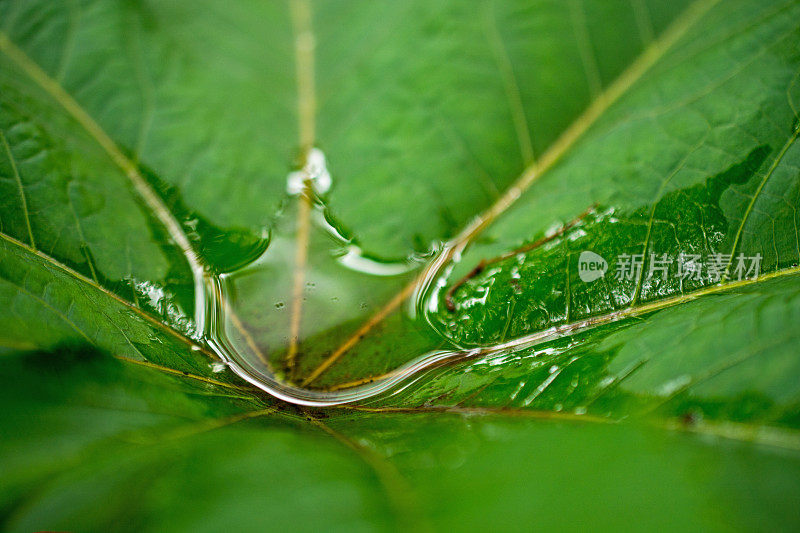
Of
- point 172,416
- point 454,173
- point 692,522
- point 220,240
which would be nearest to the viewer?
point 692,522

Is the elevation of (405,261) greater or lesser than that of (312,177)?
lesser

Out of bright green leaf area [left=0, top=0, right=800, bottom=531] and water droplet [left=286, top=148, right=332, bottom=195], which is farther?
water droplet [left=286, top=148, right=332, bottom=195]

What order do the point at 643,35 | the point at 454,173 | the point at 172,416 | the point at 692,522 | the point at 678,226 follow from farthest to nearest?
1. the point at 643,35
2. the point at 454,173
3. the point at 678,226
4. the point at 172,416
5. the point at 692,522

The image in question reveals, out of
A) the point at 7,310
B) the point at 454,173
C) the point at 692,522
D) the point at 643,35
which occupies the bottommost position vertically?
the point at 692,522

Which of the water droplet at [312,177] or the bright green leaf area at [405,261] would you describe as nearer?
the bright green leaf area at [405,261]

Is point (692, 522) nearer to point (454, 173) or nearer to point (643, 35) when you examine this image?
point (454, 173)

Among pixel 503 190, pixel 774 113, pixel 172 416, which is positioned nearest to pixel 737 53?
pixel 774 113

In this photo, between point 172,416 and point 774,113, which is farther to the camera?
point 774,113

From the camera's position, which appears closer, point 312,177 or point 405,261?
point 405,261
